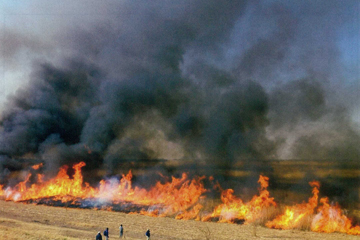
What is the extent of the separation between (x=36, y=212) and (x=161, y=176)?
20.3 meters

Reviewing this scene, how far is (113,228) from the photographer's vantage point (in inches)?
1147

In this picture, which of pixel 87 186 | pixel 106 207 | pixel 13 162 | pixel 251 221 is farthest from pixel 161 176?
pixel 13 162

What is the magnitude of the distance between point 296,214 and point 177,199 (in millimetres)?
17370

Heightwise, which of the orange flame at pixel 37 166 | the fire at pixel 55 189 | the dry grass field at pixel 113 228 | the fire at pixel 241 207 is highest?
the orange flame at pixel 37 166

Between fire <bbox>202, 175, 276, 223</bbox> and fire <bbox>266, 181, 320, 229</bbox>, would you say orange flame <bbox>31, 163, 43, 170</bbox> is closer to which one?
fire <bbox>202, 175, 276, 223</bbox>

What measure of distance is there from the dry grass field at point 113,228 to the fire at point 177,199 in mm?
2555

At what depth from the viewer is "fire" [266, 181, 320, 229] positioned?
32906mm

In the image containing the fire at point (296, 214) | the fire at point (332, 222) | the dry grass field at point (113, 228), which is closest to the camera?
the dry grass field at point (113, 228)

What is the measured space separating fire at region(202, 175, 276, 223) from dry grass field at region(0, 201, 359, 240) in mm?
2556

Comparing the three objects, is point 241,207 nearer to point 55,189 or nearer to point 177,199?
point 177,199

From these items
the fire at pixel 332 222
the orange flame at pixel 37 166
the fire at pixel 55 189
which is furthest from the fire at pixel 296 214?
the orange flame at pixel 37 166

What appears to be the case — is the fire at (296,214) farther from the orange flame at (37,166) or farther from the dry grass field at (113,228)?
the orange flame at (37,166)

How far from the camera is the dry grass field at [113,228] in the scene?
25.7 meters

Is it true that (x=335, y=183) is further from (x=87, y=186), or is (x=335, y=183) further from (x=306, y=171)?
(x=87, y=186)
